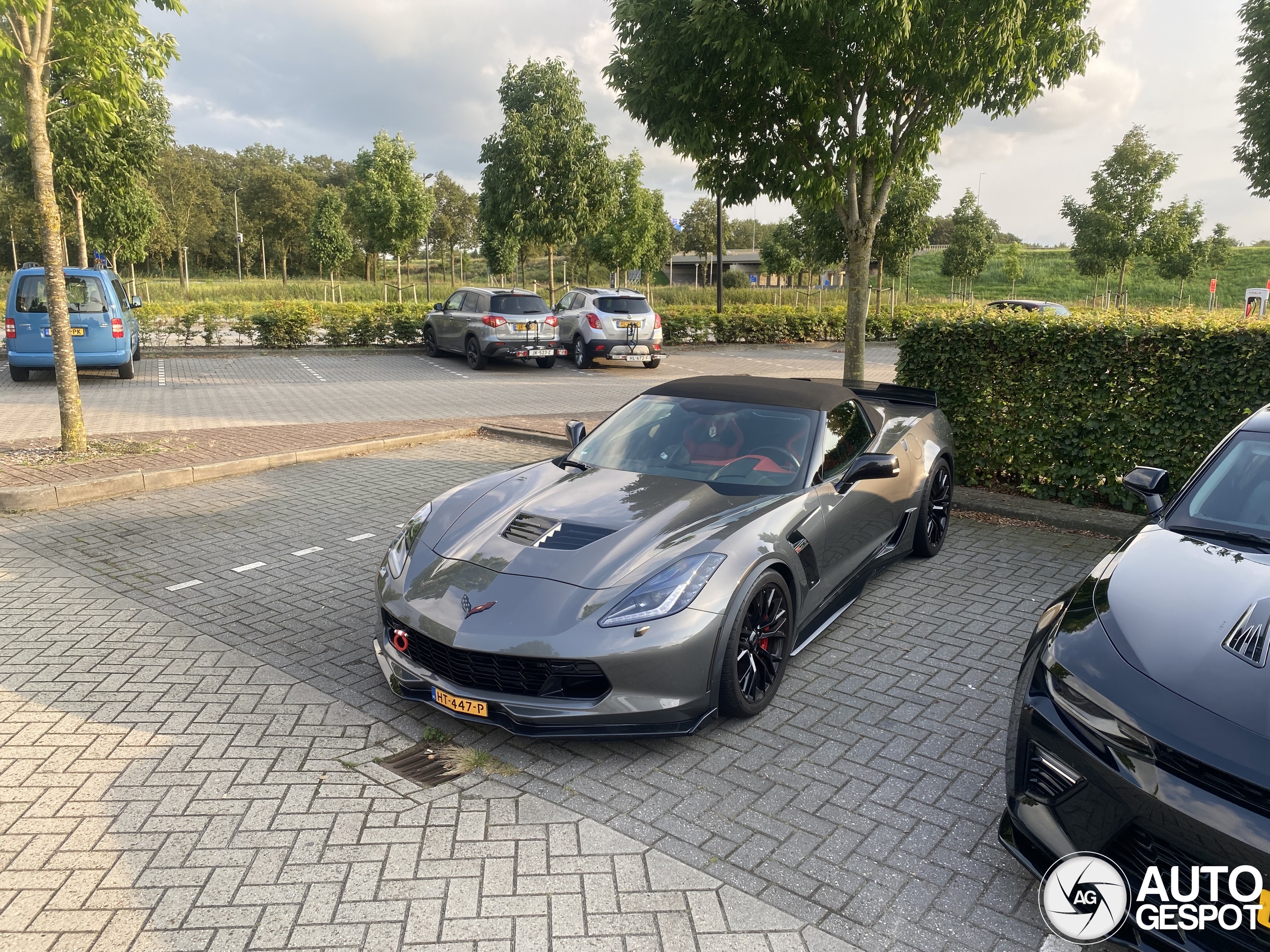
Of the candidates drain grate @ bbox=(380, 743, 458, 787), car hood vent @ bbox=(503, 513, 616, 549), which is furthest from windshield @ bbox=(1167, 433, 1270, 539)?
drain grate @ bbox=(380, 743, 458, 787)

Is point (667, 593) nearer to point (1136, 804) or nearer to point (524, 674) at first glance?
point (524, 674)

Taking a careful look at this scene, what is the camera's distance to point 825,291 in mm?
67750

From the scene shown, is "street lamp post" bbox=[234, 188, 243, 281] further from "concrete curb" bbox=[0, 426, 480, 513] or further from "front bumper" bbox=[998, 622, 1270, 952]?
"front bumper" bbox=[998, 622, 1270, 952]

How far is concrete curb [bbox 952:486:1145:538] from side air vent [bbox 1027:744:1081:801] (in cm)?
492

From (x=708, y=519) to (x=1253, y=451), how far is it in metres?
2.55

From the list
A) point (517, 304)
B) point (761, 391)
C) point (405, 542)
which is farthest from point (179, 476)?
point (517, 304)

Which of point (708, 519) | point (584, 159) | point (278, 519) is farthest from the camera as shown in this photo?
point (584, 159)

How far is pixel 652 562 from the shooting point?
3977mm

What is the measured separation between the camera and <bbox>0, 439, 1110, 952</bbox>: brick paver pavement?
10.1 feet

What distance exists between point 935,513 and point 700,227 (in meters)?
62.0

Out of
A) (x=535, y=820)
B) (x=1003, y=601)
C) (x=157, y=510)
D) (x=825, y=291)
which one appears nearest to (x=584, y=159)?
(x=157, y=510)

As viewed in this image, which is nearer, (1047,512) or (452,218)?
(1047,512)

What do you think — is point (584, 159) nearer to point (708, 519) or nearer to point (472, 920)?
point (708, 519)

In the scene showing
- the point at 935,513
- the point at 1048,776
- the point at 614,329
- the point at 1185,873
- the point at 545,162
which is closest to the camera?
the point at 1185,873
